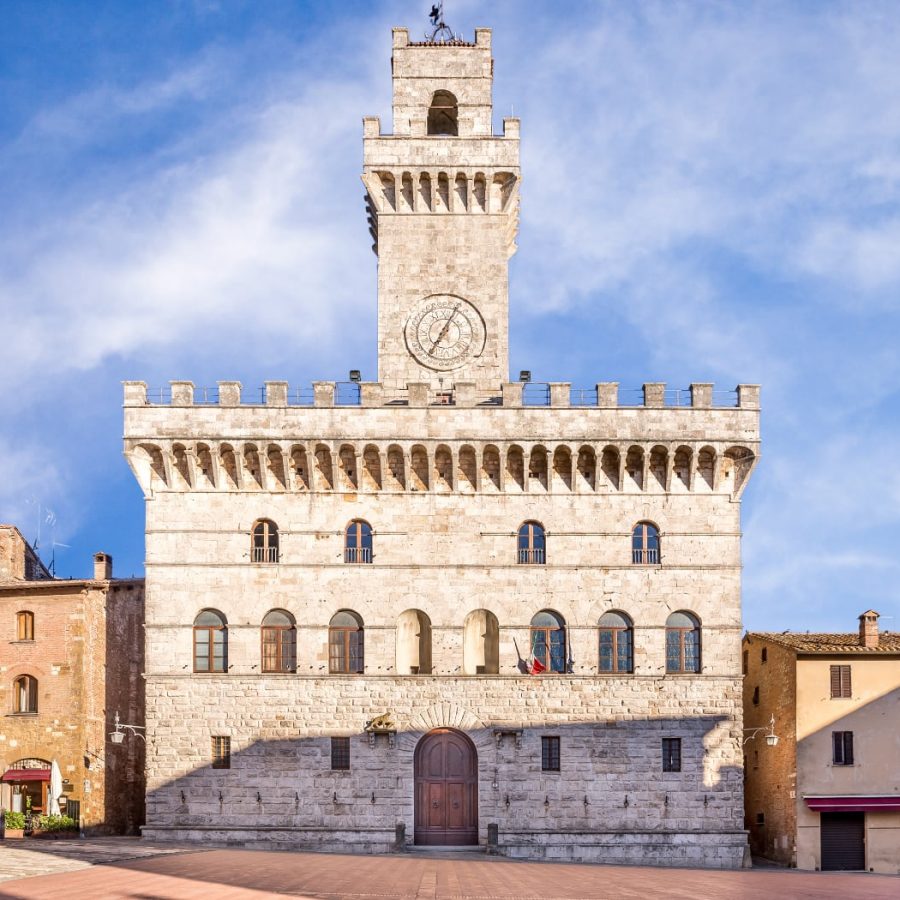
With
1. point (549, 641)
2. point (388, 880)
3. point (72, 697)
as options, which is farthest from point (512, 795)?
point (72, 697)

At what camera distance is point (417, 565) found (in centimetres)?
4188

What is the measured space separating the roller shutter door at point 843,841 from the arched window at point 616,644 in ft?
25.7

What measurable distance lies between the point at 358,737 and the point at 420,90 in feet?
76.4

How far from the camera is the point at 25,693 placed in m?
44.5

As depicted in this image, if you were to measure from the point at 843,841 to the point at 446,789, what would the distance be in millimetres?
12649

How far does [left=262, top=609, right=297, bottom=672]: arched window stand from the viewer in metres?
41.7

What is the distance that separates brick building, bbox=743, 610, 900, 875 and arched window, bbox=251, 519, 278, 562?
55.8 feet

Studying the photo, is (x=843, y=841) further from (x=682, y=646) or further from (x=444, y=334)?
(x=444, y=334)

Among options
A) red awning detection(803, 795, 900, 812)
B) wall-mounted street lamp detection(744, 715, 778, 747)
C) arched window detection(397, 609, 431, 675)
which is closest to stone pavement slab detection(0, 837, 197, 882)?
arched window detection(397, 609, 431, 675)

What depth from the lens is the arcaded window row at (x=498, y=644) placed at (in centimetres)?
4166

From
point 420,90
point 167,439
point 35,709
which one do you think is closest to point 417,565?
point 167,439

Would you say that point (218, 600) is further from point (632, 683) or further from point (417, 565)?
point (632, 683)

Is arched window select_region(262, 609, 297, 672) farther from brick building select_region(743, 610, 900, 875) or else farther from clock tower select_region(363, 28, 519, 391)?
brick building select_region(743, 610, 900, 875)

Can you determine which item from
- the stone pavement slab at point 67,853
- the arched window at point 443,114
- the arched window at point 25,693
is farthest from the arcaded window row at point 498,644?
the arched window at point 443,114
